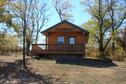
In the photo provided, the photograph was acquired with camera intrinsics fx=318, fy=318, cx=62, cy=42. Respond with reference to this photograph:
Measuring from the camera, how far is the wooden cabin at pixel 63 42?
41219 millimetres

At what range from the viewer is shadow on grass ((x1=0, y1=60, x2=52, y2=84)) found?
22.6 metres

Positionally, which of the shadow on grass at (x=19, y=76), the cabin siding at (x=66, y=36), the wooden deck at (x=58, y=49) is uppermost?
the cabin siding at (x=66, y=36)

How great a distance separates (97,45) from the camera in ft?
221

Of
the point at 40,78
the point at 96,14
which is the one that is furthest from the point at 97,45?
the point at 40,78

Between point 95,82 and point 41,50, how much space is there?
20596mm

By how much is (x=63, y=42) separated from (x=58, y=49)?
2.38 metres

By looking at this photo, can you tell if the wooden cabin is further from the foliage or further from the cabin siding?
the foliage

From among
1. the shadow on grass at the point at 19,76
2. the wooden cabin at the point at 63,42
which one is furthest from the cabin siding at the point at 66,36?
the shadow on grass at the point at 19,76

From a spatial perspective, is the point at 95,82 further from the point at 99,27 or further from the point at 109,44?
the point at 109,44

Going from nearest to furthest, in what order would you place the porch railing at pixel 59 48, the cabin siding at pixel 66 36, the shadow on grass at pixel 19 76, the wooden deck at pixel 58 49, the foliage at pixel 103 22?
1. the shadow on grass at pixel 19 76
2. the wooden deck at pixel 58 49
3. the porch railing at pixel 59 48
4. the cabin siding at pixel 66 36
5. the foliage at pixel 103 22

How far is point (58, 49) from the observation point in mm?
41625

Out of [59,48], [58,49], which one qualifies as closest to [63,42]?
[59,48]

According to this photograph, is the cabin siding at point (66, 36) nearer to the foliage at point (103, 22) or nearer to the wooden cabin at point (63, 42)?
the wooden cabin at point (63, 42)

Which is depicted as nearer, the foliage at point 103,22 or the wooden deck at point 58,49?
the wooden deck at point 58,49
